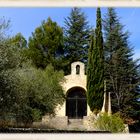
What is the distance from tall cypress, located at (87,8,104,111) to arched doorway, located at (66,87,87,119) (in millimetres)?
745

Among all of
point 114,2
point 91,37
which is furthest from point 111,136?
point 91,37

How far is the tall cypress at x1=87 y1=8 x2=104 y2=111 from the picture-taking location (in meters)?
14.2

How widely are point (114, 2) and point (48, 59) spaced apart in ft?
42.6

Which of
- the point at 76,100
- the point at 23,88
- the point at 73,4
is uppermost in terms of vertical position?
the point at 76,100

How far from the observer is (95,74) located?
1429cm

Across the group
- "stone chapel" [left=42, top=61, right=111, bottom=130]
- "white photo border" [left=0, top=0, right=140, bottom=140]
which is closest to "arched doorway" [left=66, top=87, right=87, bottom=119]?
"stone chapel" [left=42, top=61, right=111, bottom=130]

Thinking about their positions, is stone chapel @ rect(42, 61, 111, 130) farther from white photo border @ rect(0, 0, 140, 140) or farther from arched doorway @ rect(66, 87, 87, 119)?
white photo border @ rect(0, 0, 140, 140)

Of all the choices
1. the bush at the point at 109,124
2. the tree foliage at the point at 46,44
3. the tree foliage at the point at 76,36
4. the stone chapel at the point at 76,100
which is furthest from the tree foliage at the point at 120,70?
the bush at the point at 109,124

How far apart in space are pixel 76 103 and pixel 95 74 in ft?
4.97

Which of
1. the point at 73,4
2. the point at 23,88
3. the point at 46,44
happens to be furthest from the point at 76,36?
the point at 73,4

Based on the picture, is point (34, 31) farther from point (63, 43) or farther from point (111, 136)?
point (111, 136)

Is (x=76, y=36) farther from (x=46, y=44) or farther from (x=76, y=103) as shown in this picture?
(x=76, y=103)

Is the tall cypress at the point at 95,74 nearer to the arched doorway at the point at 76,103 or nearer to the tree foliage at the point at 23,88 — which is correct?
the arched doorway at the point at 76,103

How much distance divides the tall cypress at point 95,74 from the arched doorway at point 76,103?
75 centimetres
